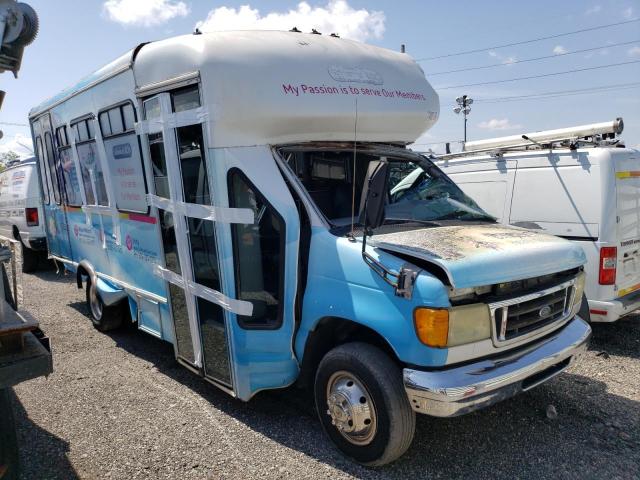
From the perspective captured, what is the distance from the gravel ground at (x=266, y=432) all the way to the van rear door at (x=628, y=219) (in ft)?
2.93

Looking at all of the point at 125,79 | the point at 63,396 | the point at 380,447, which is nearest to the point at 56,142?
the point at 125,79

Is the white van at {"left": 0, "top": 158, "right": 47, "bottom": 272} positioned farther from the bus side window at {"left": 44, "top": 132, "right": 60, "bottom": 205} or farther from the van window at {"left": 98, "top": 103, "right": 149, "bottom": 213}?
the van window at {"left": 98, "top": 103, "right": 149, "bottom": 213}

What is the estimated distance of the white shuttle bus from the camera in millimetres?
3027

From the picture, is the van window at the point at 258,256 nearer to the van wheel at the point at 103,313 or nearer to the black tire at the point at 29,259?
the van wheel at the point at 103,313

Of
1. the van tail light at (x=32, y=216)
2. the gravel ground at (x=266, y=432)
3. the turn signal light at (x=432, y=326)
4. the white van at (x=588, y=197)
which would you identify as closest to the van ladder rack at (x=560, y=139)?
the white van at (x=588, y=197)

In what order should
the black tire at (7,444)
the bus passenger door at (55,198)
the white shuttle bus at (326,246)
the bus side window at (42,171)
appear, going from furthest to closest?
the bus side window at (42,171) < the bus passenger door at (55,198) < the white shuttle bus at (326,246) < the black tire at (7,444)

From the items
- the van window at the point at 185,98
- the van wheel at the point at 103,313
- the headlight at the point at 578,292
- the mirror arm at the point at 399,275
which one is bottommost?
the van wheel at the point at 103,313

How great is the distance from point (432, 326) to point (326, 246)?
37.8 inches

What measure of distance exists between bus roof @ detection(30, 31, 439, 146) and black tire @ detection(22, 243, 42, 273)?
26.7 feet

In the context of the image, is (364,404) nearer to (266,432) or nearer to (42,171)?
(266,432)

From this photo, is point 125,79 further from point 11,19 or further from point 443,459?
point 443,459

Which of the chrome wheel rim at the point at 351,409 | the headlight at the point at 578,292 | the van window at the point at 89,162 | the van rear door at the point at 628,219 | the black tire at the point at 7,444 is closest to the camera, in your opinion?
the black tire at the point at 7,444

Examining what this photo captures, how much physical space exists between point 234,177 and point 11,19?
5.27 feet

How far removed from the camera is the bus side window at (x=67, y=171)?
6.35 m
